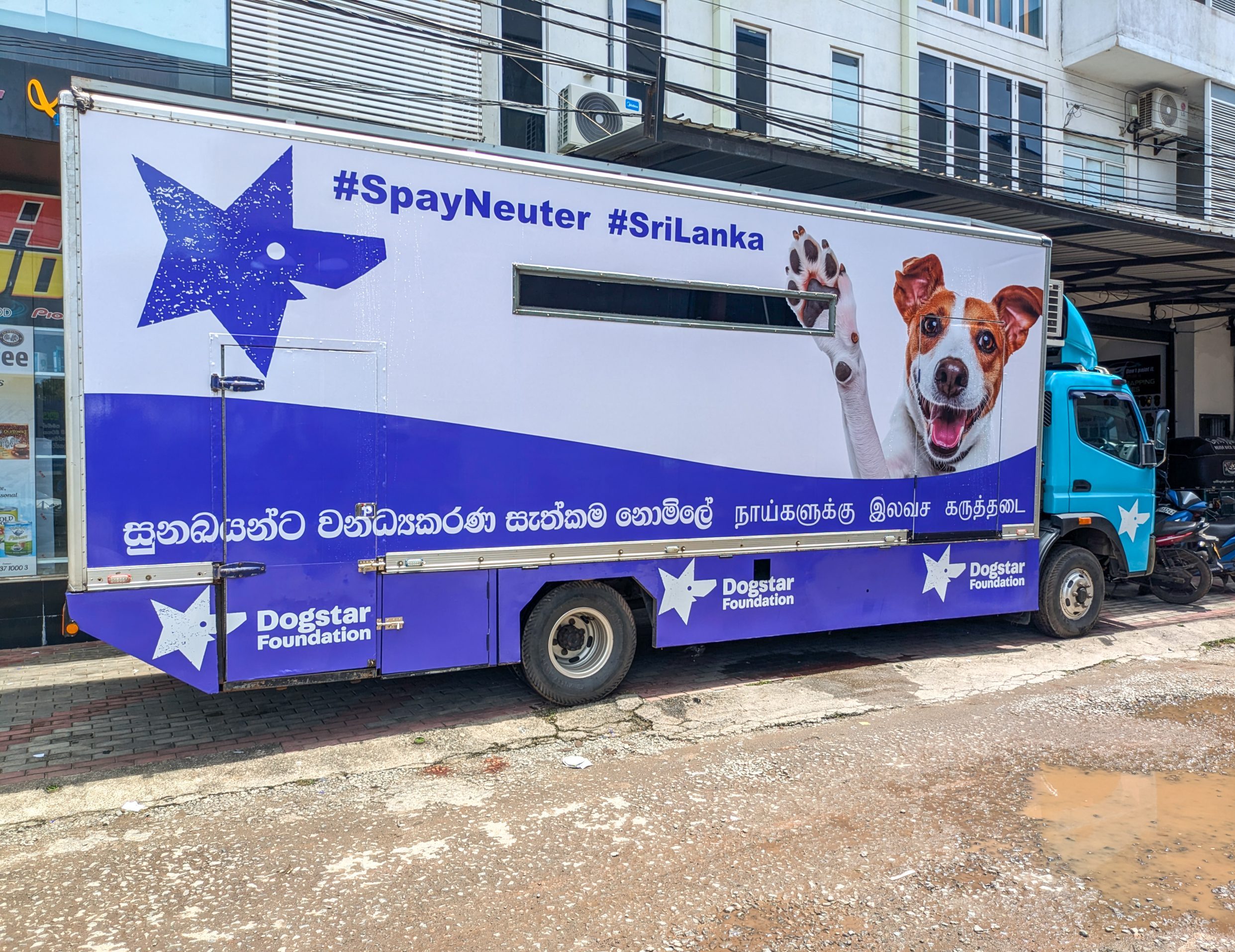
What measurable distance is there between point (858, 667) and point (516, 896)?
15.3ft

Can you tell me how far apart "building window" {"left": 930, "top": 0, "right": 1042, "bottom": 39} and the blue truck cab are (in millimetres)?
9846

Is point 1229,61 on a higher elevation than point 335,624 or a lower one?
higher

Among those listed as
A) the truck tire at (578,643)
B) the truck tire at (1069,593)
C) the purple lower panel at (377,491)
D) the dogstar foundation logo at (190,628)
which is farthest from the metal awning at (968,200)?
the dogstar foundation logo at (190,628)

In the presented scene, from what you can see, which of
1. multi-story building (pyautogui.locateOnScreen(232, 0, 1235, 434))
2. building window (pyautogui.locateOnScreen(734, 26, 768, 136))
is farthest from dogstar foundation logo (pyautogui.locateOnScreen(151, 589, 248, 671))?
building window (pyautogui.locateOnScreen(734, 26, 768, 136))

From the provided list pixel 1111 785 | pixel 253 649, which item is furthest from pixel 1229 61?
pixel 253 649

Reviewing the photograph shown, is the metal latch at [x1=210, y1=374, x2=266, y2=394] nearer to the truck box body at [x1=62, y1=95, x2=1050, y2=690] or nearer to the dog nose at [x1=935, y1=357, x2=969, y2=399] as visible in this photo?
the truck box body at [x1=62, y1=95, x2=1050, y2=690]

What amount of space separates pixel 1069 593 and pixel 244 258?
26.0 feet

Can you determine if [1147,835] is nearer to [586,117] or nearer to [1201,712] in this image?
[1201,712]

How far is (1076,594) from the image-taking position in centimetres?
899

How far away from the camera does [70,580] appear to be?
198 inches

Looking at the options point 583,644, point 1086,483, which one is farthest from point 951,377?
point 583,644

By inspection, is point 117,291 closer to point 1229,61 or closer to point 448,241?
point 448,241

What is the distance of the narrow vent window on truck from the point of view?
20.5ft

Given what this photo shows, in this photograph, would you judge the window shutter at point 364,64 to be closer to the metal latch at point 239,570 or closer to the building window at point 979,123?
the metal latch at point 239,570
